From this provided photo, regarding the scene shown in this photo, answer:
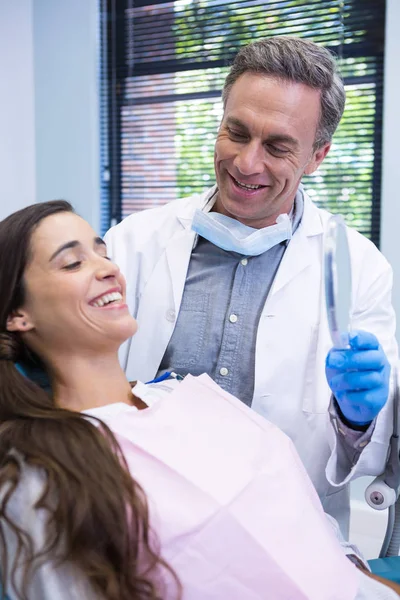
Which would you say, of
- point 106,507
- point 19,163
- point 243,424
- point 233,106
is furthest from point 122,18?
point 106,507

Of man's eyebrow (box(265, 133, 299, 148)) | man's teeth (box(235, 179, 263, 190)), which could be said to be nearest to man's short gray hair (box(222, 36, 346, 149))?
man's eyebrow (box(265, 133, 299, 148))

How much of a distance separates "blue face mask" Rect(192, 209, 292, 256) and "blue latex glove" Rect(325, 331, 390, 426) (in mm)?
402

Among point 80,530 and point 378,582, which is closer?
point 80,530

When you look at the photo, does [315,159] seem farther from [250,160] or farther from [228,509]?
[228,509]

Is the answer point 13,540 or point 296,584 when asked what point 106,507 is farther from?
point 296,584

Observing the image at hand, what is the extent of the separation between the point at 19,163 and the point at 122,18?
974 mm

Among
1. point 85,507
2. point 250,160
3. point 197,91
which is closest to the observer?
point 85,507

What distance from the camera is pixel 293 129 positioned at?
149 cm

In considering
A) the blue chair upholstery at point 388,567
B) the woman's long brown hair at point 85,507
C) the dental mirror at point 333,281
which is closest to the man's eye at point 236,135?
the dental mirror at point 333,281

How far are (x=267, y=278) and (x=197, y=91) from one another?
2.02 m

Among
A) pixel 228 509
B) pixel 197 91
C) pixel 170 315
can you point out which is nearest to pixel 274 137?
pixel 170 315

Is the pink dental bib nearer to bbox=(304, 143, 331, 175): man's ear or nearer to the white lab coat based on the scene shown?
the white lab coat

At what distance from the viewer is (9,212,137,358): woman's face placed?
1267mm

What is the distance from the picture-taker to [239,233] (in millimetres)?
1608
